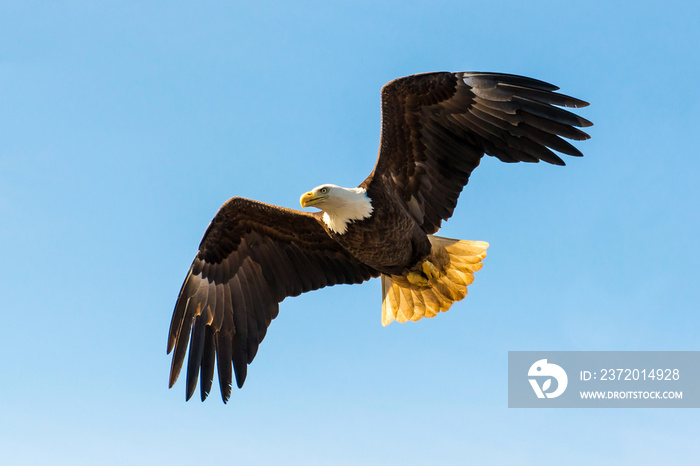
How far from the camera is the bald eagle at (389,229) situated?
826 centimetres

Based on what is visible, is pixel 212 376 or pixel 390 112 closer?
pixel 390 112

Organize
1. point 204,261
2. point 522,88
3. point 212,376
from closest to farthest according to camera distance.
Answer: point 522,88, point 212,376, point 204,261

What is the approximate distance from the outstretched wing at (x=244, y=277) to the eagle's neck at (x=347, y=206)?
2.99 ft

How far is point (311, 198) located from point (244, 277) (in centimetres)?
200

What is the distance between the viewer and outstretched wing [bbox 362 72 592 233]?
8.10 metres

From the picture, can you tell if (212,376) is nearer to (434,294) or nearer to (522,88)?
(434,294)

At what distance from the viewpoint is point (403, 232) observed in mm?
8508

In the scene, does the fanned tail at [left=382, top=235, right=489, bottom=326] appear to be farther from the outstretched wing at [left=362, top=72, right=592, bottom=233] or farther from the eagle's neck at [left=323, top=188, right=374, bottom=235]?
the eagle's neck at [left=323, top=188, right=374, bottom=235]

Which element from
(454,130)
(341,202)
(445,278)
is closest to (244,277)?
(341,202)

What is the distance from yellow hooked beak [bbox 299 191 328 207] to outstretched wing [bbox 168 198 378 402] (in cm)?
92

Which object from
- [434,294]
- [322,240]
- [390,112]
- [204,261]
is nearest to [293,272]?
[322,240]

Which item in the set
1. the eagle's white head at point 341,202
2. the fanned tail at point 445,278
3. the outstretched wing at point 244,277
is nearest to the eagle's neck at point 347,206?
the eagle's white head at point 341,202

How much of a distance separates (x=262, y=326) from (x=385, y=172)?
8.34 feet

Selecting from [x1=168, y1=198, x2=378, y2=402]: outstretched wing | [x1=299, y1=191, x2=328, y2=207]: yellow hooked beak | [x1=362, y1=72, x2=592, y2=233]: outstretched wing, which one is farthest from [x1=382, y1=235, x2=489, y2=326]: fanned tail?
[x1=299, y1=191, x2=328, y2=207]: yellow hooked beak
